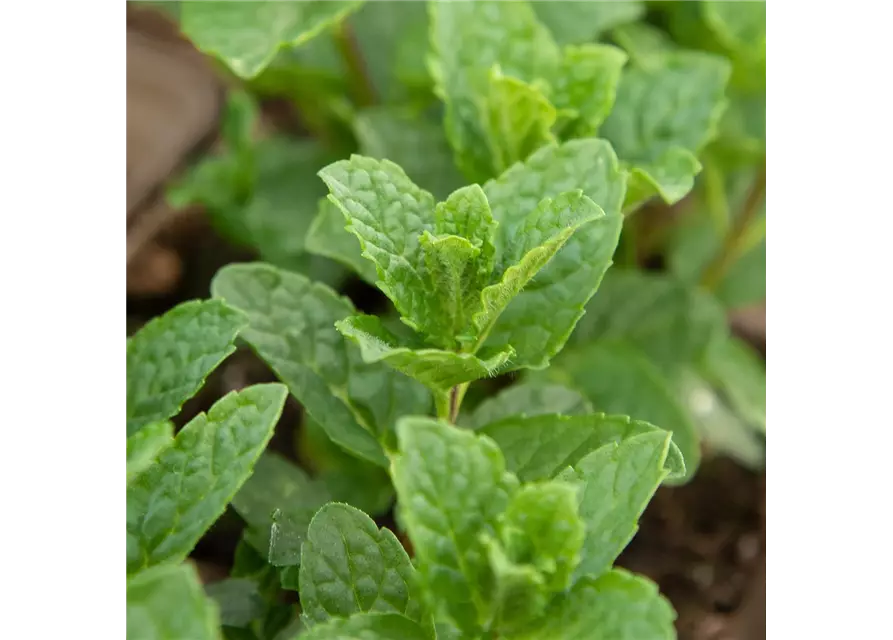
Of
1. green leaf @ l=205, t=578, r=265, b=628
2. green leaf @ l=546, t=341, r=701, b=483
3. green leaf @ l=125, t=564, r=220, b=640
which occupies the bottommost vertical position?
green leaf @ l=546, t=341, r=701, b=483

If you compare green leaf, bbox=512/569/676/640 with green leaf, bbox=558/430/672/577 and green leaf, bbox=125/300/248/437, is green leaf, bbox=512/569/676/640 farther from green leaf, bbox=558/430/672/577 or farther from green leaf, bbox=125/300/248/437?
green leaf, bbox=125/300/248/437

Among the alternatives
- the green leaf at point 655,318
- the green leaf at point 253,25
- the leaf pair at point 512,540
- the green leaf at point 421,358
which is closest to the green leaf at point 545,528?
the leaf pair at point 512,540

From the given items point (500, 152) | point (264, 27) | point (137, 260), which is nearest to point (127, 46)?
point (137, 260)

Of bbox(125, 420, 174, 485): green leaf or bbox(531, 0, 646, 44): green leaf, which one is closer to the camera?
bbox(125, 420, 174, 485): green leaf

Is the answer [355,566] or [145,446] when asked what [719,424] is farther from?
[145,446]

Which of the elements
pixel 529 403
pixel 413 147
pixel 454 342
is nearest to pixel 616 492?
pixel 454 342

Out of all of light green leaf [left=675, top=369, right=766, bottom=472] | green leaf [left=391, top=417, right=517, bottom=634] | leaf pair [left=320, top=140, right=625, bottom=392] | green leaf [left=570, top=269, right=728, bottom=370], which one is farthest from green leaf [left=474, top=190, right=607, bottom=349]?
light green leaf [left=675, top=369, right=766, bottom=472]

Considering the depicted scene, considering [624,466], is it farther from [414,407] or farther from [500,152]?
[500,152]
